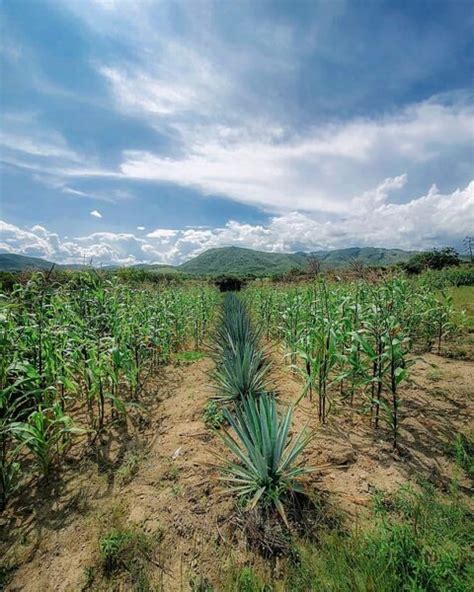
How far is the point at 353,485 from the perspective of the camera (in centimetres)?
232

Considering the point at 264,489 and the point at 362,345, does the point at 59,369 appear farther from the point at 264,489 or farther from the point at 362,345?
the point at 362,345

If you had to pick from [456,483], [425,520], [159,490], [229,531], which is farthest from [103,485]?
[456,483]

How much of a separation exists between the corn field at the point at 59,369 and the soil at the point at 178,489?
0.35 m

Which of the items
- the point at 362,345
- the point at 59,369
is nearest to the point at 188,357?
the point at 59,369

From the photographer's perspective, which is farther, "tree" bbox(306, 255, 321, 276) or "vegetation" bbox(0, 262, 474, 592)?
"tree" bbox(306, 255, 321, 276)

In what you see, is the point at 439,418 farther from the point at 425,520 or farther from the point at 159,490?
the point at 159,490

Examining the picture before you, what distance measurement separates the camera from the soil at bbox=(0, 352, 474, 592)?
1848 mm

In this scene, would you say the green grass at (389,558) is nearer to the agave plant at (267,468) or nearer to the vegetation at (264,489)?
the vegetation at (264,489)

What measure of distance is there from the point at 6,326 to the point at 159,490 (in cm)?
211

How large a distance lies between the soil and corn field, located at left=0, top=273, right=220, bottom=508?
346 millimetres

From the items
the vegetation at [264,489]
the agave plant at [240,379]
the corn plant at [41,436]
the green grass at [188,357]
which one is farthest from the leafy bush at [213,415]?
the green grass at [188,357]

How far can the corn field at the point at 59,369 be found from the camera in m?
2.45

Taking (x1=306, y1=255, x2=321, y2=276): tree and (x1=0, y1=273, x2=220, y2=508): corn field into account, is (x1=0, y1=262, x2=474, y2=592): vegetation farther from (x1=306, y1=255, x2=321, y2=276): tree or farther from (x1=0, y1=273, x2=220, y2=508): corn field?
(x1=306, y1=255, x2=321, y2=276): tree

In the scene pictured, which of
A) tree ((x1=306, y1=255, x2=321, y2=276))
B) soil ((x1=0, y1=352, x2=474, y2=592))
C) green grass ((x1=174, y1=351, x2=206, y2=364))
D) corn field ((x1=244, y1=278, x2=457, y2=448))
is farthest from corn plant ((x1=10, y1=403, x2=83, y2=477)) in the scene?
green grass ((x1=174, y1=351, x2=206, y2=364))
